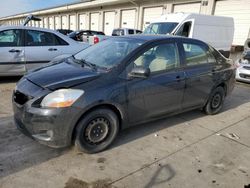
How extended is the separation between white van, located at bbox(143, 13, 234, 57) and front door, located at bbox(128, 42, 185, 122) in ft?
20.1

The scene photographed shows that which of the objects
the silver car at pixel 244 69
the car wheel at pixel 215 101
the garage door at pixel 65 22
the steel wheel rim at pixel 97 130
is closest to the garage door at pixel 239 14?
the silver car at pixel 244 69

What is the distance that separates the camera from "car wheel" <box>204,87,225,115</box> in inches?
174

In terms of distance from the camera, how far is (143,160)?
2.89 m

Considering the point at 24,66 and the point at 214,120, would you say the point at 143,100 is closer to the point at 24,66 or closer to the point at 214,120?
the point at 214,120

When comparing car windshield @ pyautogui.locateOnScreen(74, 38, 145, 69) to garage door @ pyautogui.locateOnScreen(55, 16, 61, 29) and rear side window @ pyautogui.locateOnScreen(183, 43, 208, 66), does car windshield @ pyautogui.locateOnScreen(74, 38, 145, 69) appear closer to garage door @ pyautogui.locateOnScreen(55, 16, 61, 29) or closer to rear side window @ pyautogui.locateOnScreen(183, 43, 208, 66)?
rear side window @ pyautogui.locateOnScreen(183, 43, 208, 66)

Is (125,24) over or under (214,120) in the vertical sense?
over

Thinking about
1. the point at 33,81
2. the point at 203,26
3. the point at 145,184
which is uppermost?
the point at 203,26

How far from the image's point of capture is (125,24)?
2139 cm

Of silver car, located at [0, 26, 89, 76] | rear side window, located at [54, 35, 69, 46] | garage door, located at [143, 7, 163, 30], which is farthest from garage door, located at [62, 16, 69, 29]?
silver car, located at [0, 26, 89, 76]

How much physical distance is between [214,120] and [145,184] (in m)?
2.45

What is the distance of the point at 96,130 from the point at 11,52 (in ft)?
12.6

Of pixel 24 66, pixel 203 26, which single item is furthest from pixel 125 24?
pixel 24 66

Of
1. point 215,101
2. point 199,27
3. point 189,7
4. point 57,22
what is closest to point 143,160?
point 215,101

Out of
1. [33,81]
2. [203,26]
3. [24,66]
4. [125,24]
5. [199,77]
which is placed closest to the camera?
[33,81]
